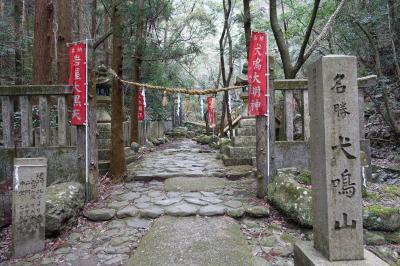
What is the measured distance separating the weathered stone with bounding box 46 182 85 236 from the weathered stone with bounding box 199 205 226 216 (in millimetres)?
1967

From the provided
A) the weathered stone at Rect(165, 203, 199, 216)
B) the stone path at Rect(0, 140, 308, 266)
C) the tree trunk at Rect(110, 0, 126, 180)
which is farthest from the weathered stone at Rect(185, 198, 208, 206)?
the tree trunk at Rect(110, 0, 126, 180)

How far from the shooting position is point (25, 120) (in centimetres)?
605

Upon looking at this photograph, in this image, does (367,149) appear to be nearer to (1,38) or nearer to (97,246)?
(97,246)

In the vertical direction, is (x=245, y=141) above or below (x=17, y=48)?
below

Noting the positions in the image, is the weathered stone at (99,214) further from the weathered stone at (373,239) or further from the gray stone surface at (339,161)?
the weathered stone at (373,239)

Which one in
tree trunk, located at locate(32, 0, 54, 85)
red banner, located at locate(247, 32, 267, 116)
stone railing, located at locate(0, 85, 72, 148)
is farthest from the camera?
tree trunk, located at locate(32, 0, 54, 85)

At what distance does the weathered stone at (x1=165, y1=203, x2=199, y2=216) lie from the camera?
504cm

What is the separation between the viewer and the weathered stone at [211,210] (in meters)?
5.03

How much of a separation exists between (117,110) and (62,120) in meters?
1.17

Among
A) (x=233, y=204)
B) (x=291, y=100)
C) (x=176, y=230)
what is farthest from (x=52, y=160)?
(x=291, y=100)

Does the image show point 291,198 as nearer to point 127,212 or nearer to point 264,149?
point 264,149

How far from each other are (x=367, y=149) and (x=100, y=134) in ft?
20.6

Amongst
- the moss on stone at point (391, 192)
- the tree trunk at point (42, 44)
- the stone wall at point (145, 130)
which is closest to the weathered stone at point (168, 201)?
the moss on stone at point (391, 192)

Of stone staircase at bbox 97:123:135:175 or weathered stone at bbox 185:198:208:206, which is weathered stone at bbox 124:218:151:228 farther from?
stone staircase at bbox 97:123:135:175
